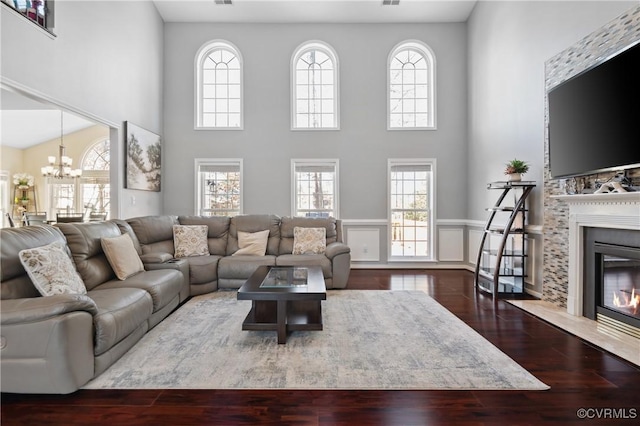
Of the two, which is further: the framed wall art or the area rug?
the framed wall art

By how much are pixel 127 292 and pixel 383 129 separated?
5186 mm

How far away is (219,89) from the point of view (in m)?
6.84

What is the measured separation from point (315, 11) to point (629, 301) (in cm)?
614

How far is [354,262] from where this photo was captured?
668 cm

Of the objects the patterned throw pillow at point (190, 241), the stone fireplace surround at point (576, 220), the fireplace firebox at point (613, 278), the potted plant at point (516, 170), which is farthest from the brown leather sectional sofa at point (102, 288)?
the fireplace firebox at point (613, 278)

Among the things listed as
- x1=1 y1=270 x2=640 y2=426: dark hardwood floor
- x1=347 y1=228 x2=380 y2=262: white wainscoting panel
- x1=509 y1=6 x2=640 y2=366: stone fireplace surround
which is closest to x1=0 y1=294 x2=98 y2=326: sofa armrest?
x1=1 y1=270 x2=640 y2=426: dark hardwood floor

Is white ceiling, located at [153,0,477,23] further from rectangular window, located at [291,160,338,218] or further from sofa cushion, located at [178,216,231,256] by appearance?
sofa cushion, located at [178,216,231,256]

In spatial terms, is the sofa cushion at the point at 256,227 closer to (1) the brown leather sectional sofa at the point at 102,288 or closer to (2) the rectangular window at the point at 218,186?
(1) the brown leather sectional sofa at the point at 102,288

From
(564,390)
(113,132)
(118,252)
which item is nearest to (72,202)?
(113,132)

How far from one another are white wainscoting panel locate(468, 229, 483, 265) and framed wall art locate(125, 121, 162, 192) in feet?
18.5

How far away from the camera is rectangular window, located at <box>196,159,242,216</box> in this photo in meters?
6.74

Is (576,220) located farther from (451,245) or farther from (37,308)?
(37,308)

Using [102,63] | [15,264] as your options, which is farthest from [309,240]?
[102,63]

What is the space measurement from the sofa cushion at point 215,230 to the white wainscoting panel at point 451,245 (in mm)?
3909
